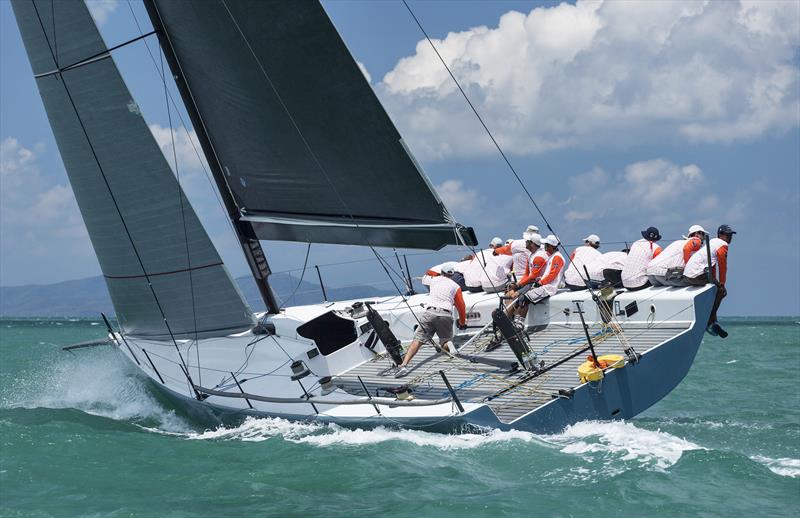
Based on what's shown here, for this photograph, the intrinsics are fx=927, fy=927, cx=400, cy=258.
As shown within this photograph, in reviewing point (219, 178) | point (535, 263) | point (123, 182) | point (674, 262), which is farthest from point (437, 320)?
point (123, 182)

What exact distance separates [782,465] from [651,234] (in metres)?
4.17

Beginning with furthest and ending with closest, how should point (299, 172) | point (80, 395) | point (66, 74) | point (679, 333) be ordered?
point (80, 395)
point (66, 74)
point (299, 172)
point (679, 333)

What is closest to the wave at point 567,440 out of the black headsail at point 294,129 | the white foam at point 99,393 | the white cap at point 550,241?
the white foam at point 99,393

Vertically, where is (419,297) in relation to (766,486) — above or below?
above

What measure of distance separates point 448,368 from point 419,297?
10.8 feet

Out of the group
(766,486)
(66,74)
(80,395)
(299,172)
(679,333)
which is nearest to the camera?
(766,486)

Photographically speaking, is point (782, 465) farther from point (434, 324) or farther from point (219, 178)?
point (219, 178)

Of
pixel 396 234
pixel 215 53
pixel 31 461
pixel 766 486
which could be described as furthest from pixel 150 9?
pixel 766 486

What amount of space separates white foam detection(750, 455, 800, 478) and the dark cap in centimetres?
373

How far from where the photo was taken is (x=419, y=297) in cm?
1352

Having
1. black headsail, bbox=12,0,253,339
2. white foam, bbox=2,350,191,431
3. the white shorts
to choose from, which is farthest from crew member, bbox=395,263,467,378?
white foam, bbox=2,350,191,431

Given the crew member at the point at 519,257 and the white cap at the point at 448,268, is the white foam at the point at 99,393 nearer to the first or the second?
the white cap at the point at 448,268

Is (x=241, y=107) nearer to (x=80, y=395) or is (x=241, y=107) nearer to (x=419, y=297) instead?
(x=419, y=297)

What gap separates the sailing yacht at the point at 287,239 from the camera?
940cm
